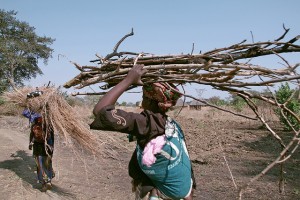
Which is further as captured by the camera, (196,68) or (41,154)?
(41,154)

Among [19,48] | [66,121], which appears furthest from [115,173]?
[19,48]

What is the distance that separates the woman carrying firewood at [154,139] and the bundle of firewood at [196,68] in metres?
0.11

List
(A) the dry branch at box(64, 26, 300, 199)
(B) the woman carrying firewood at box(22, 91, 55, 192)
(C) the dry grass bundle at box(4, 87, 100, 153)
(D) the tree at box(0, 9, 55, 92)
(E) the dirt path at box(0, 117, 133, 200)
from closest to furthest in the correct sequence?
(A) the dry branch at box(64, 26, 300, 199) → (C) the dry grass bundle at box(4, 87, 100, 153) → (E) the dirt path at box(0, 117, 133, 200) → (B) the woman carrying firewood at box(22, 91, 55, 192) → (D) the tree at box(0, 9, 55, 92)

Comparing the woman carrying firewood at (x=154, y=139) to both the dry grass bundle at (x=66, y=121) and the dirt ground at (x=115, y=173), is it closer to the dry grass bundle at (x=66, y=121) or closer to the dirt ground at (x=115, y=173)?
the dirt ground at (x=115, y=173)

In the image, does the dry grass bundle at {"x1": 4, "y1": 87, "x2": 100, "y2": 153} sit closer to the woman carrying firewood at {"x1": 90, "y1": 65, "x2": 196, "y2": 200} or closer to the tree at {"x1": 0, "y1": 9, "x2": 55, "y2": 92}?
the woman carrying firewood at {"x1": 90, "y1": 65, "x2": 196, "y2": 200}

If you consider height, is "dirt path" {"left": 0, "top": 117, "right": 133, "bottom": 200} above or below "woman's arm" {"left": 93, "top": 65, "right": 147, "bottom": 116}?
below

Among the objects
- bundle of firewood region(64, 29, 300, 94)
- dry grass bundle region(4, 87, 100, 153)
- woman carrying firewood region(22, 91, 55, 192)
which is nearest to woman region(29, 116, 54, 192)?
woman carrying firewood region(22, 91, 55, 192)

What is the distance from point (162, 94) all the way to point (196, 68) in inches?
14.2

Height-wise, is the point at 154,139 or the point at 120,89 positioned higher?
the point at 120,89

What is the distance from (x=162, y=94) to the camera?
2.21 metres

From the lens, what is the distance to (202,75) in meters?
1.89

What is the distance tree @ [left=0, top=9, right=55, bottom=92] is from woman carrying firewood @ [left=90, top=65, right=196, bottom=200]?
23.7 m

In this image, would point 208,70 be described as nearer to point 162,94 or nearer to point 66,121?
point 162,94

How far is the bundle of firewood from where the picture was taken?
5.79 ft
